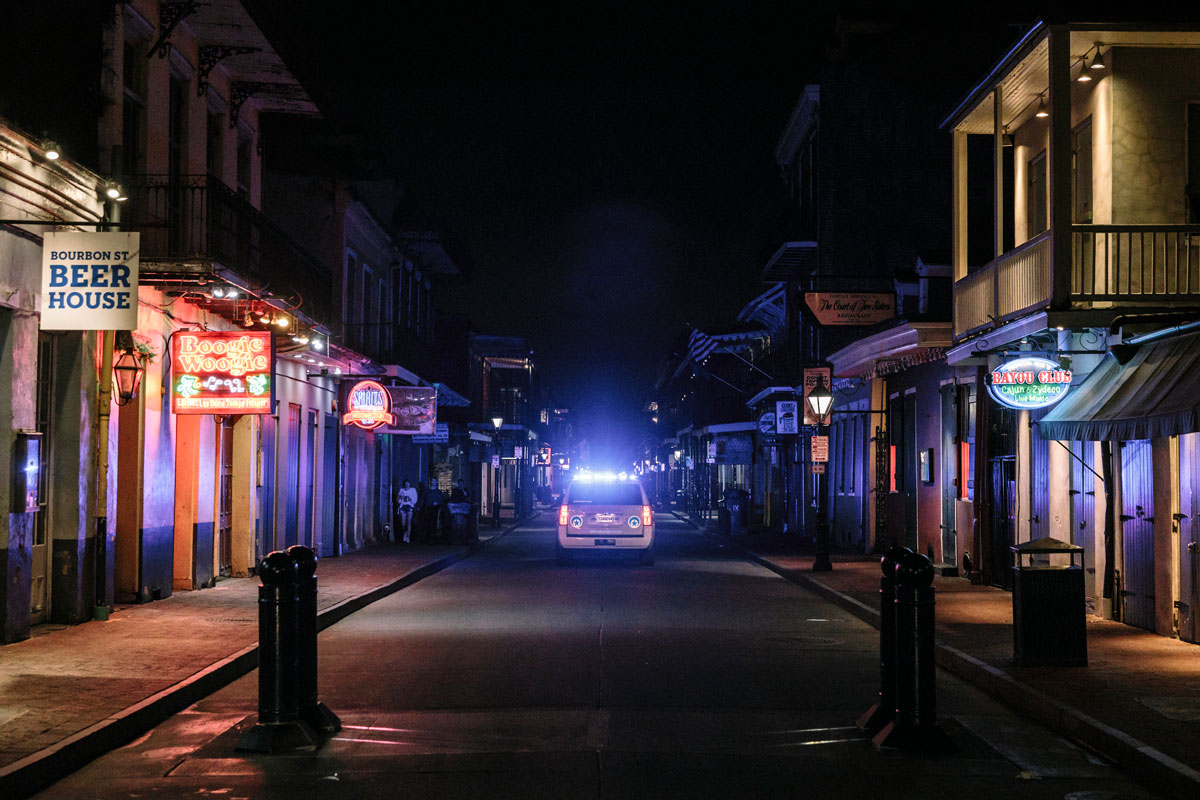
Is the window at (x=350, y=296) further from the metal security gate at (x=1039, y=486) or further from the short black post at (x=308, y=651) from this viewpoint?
the short black post at (x=308, y=651)

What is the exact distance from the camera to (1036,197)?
725 inches

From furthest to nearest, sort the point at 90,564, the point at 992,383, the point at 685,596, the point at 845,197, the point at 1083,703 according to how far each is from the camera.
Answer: the point at 845,197 < the point at 685,596 < the point at 992,383 < the point at 90,564 < the point at 1083,703

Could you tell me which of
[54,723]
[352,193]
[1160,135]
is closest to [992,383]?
[1160,135]

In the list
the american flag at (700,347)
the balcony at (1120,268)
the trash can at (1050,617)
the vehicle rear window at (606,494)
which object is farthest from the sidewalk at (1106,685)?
the american flag at (700,347)

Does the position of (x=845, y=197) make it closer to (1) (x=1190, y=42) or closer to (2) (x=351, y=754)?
(1) (x=1190, y=42)

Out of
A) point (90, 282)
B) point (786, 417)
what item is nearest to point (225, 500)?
point (90, 282)

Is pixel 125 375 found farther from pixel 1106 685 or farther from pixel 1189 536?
pixel 1189 536

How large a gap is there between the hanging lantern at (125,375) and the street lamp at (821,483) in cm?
1260

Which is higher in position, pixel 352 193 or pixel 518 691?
pixel 352 193

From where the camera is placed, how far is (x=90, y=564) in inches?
564

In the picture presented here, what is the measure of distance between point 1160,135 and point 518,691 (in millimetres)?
9763

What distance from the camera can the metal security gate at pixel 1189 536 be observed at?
12758mm

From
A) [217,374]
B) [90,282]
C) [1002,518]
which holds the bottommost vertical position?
[1002,518]

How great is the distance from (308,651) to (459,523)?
2371 cm
